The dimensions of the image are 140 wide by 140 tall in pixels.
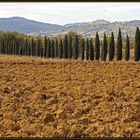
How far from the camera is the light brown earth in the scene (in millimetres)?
8219

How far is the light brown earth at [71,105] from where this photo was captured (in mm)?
8219

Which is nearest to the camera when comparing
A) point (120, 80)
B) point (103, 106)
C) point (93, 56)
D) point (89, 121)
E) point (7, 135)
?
point (7, 135)

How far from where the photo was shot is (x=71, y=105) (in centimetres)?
990

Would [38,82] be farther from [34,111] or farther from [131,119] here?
[131,119]

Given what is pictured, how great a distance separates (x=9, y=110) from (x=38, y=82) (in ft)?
11.0

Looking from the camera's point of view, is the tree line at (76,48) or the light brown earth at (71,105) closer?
the light brown earth at (71,105)

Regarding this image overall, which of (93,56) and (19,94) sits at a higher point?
(19,94)

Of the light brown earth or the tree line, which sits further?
the tree line

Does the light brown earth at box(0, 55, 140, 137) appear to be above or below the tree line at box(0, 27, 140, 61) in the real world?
above

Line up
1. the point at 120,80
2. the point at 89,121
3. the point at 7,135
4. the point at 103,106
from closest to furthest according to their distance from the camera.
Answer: the point at 7,135 < the point at 89,121 < the point at 103,106 < the point at 120,80

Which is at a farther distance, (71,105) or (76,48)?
(76,48)

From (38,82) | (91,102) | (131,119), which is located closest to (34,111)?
(91,102)

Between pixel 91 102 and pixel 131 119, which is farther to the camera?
pixel 91 102

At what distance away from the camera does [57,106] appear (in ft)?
32.3
